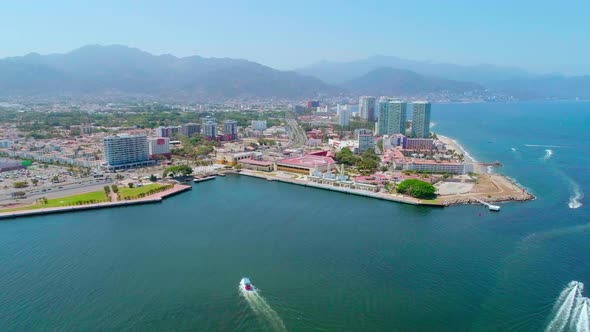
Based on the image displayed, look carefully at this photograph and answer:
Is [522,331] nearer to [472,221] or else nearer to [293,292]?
[293,292]

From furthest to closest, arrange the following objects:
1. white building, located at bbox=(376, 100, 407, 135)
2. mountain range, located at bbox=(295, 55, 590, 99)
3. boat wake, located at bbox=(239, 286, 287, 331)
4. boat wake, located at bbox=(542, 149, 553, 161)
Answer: mountain range, located at bbox=(295, 55, 590, 99) → white building, located at bbox=(376, 100, 407, 135) → boat wake, located at bbox=(542, 149, 553, 161) → boat wake, located at bbox=(239, 286, 287, 331)

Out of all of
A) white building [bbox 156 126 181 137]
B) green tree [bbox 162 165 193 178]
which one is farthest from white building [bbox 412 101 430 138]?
green tree [bbox 162 165 193 178]

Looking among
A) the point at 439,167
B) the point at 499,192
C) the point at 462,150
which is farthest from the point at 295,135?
the point at 499,192

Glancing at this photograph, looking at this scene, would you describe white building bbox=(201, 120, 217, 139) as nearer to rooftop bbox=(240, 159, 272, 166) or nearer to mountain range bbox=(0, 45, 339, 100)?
rooftop bbox=(240, 159, 272, 166)

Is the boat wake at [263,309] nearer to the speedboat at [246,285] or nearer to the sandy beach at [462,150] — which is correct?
Answer: the speedboat at [246,285]

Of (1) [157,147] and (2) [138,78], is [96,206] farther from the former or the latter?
(2) [138,78]

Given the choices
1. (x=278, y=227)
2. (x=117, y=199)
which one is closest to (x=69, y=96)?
(x=117, y=199)
